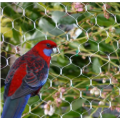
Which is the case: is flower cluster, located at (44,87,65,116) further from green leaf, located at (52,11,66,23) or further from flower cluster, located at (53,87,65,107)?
green leaf, located at (52,11,66,23)

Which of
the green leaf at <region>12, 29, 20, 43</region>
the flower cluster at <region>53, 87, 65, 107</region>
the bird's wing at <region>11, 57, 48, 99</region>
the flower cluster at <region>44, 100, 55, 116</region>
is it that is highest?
the green leaf at <region>12, 29, 20, 43</region>

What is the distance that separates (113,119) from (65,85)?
16cm

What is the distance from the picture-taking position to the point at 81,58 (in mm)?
588

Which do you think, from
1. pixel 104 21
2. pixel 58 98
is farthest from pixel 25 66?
pixel 104 21

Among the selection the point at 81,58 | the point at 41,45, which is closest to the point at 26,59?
the point at 41,45

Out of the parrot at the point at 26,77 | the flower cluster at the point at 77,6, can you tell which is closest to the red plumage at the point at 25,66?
the parrot at the point at 26,77

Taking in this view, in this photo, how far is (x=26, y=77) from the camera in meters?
0.48

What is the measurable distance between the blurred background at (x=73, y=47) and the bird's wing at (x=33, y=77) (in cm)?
A: 5

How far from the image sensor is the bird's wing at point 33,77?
469 mm

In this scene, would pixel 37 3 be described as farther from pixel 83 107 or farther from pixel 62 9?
pixel 83 107

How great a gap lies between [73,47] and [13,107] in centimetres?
23

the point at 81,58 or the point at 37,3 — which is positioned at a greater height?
the point at 37,3

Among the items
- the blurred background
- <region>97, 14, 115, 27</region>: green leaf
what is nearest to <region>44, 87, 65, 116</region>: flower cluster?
the blurred background

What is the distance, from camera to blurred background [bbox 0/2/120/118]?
56cm
